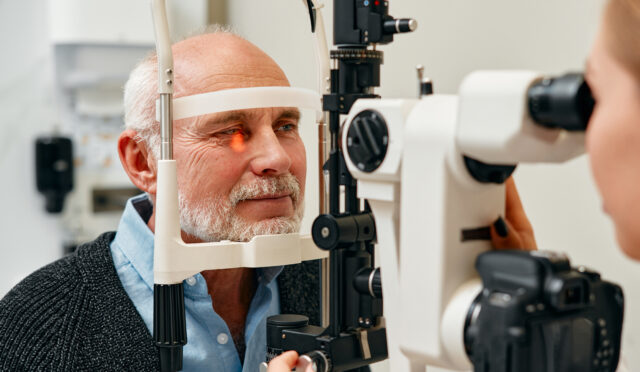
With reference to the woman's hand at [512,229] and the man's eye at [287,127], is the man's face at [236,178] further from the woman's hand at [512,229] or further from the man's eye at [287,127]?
the woman's hand at [512,229]

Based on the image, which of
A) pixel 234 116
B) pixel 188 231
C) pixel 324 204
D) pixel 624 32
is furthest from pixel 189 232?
pixel 624 32

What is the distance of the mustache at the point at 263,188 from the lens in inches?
45.8

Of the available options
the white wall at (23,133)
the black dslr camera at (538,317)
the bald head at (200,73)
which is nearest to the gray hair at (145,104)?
the bald head at (200,73)

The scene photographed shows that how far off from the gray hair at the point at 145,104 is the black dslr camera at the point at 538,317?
79 cm

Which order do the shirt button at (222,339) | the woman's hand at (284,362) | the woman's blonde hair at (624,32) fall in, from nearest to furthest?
the woman's blonde hair at (624,32), the woman's hand at (284,362), the shirt button at (222,339)

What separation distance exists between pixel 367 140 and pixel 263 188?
0.47 m

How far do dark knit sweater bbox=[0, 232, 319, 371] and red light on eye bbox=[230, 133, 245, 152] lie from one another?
0.30m

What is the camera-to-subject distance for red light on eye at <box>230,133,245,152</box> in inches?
46.8

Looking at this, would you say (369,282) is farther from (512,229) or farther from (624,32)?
(624,32)

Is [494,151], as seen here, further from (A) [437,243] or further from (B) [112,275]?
(B) [112,275]

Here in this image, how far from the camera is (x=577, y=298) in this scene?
0.61 m

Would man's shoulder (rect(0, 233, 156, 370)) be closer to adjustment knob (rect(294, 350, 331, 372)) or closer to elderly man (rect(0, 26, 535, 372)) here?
elderly man (rect(0, 26, 535, 372))

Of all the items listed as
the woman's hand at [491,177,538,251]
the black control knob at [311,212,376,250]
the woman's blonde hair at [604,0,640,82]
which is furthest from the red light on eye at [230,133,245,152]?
the woman's blonde hair at [604,0,640,82]

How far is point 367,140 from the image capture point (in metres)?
0.71
